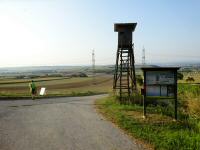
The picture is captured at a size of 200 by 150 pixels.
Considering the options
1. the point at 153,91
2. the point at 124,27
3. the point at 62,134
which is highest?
the point at 124,27

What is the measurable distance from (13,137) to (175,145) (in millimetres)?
4994

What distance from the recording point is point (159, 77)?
1466cm

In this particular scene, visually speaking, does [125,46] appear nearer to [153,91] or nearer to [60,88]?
[153,91]

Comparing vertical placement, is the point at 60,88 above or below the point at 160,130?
below

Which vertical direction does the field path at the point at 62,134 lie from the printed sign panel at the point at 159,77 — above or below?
below

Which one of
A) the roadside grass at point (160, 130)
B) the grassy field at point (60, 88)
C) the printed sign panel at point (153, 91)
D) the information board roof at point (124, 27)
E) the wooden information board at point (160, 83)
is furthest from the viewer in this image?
the grassy field at point (60, 88)

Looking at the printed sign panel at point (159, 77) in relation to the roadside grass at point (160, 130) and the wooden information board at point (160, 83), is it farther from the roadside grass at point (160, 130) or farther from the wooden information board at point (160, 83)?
the roadside grass at point (160, 130)

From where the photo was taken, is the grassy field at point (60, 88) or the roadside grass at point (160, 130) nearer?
the roadside grass at point (160, 130)

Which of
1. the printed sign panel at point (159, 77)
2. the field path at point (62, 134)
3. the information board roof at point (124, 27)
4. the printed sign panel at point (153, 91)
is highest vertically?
the information board roof at point (124, 27)

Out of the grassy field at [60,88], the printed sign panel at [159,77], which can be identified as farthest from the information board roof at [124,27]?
the printed sign panel at [159,77]

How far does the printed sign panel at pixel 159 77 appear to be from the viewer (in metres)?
14.6

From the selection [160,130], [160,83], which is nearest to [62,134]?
[160,130]

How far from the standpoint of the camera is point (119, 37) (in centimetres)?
2708

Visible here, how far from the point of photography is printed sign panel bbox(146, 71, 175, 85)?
14586 mm
